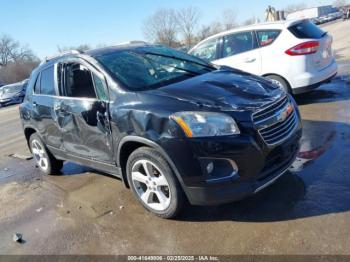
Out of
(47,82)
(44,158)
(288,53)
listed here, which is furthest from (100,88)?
(288,53)

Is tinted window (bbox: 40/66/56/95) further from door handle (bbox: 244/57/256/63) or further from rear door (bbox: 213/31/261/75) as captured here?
door handle (bbox: 244/57/256/63)

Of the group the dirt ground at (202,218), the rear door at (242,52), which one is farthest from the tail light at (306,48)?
the dirt ground at (202,218)

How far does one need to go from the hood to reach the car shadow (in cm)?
103

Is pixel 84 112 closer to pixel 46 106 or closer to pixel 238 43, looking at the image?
pixel 46 106

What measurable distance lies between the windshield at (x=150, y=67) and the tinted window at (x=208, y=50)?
11.5 feet

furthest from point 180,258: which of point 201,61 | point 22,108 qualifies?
point 22,108

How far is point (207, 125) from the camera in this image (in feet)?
10.8

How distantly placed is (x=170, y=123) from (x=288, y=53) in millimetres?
4556

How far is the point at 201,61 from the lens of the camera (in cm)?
502

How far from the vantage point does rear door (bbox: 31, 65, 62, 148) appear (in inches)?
201

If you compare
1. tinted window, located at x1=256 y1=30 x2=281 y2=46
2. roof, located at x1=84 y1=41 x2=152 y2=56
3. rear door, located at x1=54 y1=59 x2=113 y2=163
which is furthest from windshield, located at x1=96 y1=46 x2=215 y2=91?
tinted window, located at x1=256 y1=30 x2=281 y2=46

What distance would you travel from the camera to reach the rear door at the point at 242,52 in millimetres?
7594

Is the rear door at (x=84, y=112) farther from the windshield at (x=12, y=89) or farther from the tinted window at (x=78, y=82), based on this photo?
the windshield at (x=12, y=89)

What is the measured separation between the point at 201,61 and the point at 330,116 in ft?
9.10
